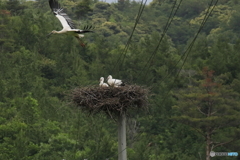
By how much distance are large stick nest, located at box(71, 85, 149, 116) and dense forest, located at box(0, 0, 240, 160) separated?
5407mm

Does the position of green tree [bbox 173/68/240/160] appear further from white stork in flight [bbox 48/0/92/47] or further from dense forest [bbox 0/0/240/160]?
white stork in flight [bbox 48/0/92/47]

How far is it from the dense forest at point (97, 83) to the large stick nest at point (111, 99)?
5407 mm

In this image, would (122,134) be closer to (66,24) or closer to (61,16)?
(66,24)

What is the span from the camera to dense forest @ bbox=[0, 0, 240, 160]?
3177cm

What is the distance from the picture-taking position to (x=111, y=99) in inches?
527

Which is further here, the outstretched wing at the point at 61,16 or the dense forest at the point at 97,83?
the dense forest at the point at 97,83

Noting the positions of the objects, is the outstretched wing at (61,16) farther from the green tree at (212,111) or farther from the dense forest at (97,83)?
the green tree at (212,111)

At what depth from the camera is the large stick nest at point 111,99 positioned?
527 inches

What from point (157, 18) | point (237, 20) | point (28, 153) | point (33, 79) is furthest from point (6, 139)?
point (157, 18)

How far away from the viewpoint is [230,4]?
103m

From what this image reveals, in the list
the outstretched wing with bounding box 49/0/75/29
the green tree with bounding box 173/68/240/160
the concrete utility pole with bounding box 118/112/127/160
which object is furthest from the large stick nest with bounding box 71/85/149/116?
the green tree with bounding box 173/68/240/160

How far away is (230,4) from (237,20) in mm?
17115

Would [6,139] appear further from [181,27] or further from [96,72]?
[181,27]

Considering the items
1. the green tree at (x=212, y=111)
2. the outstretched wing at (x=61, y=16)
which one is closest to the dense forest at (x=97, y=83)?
the green tree at (x=212, y=111)
